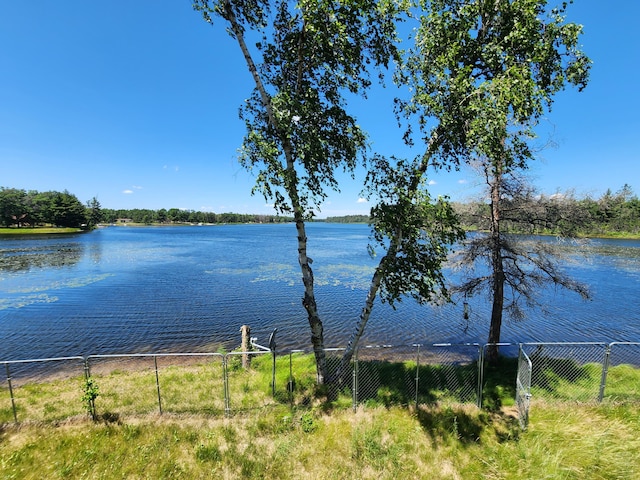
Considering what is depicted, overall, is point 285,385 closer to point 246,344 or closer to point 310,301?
point 246,344

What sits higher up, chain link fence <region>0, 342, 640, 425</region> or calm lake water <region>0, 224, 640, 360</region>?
chain link fence <region>0, 342, 640, 425</region>

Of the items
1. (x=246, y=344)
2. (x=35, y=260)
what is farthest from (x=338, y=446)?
(x=35, y=260)

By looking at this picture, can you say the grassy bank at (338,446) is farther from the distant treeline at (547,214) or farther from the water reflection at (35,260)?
the water reflection at (35,260)

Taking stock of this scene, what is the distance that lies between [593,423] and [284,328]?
49.3ft

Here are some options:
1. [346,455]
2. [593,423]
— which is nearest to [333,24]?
[346,455]

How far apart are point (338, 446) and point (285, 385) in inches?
145

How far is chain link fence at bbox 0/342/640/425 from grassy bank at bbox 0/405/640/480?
0.73 m

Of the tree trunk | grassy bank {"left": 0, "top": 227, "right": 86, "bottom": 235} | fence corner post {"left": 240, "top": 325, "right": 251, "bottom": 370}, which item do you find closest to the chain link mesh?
the tree trunk

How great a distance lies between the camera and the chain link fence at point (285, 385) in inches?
359

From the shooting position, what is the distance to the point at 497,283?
39.2 feet

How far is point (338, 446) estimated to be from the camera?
7.48m

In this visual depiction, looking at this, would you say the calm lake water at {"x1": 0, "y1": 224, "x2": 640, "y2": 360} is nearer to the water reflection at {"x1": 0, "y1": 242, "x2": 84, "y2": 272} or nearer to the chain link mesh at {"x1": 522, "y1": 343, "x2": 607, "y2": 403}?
the water reflection at {"x1": 0, "y1": 242, "x2": 84, "y2": 272}

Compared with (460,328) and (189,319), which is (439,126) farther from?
(189,319)

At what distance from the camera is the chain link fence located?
9117 millimetres
